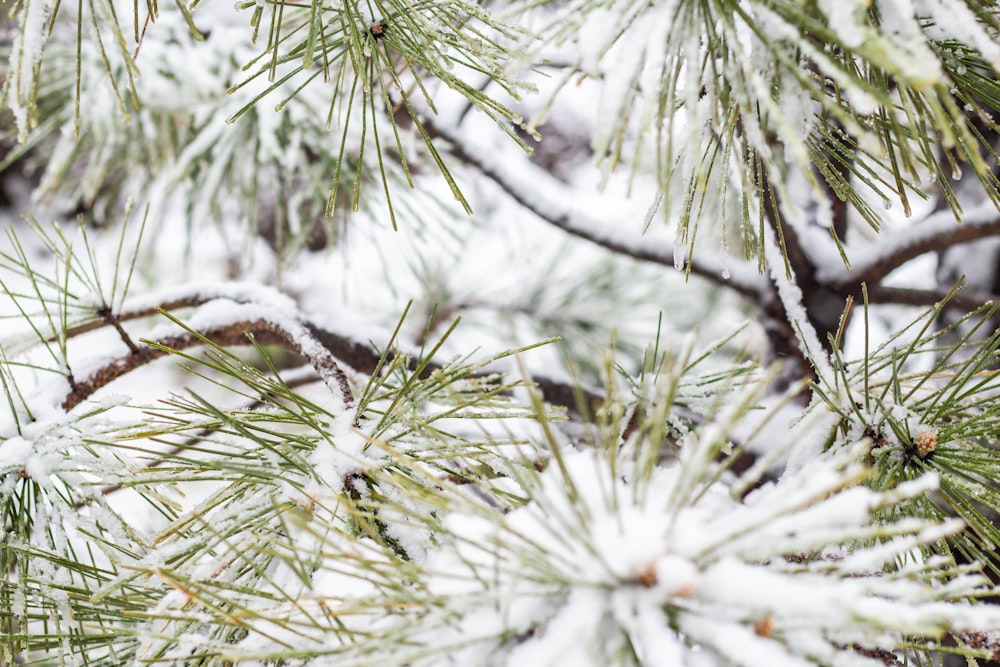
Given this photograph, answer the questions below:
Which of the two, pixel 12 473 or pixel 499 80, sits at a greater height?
pixel 499 80

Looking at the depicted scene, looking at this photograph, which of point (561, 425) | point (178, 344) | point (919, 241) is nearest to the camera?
point (178, 344)

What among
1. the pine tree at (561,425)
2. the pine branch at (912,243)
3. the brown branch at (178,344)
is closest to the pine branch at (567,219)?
the pine tree at (561,425)

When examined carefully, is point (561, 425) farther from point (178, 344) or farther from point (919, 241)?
point (919, 241)

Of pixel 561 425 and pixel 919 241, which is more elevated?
pixel 919 241

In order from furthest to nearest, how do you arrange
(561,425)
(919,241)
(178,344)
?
(919,241), (561,425), (178,344)

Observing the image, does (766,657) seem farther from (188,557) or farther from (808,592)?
(188,557)

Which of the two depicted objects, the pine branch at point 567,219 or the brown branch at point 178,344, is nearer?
the brown branch at point 178,344

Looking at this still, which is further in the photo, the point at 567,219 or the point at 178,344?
the point at 567,219

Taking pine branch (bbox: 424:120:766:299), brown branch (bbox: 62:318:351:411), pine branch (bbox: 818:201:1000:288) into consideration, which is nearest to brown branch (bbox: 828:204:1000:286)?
pine branch (bbox: 818:201:1000:288)

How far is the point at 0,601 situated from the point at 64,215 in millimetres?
2100

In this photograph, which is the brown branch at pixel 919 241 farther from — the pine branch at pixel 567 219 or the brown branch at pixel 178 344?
the brown branch at pixel 178 344

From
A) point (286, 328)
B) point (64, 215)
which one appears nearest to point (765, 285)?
point (286, 328)

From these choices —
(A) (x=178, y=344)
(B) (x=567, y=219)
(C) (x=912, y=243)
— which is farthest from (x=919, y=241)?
(A) (x=178, y=344)

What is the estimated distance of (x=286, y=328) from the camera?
23.5 inches
